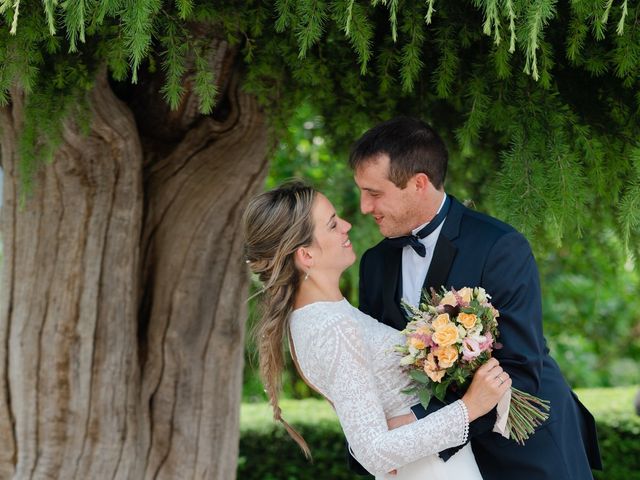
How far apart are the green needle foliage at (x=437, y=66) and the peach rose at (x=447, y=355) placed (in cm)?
79

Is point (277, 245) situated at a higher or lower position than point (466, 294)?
higher

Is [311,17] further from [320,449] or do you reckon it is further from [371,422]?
[320,449]

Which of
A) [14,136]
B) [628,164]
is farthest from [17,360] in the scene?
[628,164]

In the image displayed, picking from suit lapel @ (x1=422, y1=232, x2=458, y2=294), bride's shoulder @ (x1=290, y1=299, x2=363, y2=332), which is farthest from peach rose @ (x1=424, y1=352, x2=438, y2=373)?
suit lapel @ (x1=422, y1=232, x2=458, y2=294)

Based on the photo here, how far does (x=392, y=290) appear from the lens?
3410 mm

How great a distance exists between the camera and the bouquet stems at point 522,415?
118 inches

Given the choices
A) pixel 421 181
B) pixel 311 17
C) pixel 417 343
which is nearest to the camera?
pixel 417 343

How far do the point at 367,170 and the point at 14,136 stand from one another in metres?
1.73

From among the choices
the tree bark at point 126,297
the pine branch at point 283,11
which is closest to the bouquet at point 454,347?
the pine branch at point 283,11

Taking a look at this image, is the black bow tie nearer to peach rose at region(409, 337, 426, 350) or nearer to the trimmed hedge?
peach rose at region(409, 337, 426, 350)

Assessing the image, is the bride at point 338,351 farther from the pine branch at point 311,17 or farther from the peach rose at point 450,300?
the pine branch at point 311,17

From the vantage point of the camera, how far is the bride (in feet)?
9.36

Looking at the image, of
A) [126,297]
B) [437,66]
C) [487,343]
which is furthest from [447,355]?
[126,297]

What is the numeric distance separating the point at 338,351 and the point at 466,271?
576mm
